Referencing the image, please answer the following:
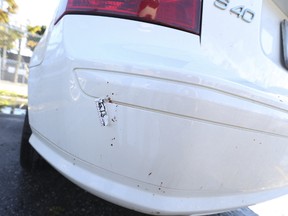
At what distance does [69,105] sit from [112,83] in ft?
0.80

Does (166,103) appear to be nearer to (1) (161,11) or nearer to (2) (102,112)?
(2) (102,112)

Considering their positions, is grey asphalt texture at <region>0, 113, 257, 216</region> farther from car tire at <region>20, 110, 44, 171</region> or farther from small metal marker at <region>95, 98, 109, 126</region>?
small metal marker at <region>95, 98, 109, 126</region>

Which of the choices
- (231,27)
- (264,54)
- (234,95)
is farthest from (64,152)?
(264,54)

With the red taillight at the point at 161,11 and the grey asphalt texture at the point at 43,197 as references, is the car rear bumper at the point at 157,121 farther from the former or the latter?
the grey asphalt texture at the point at 43,197

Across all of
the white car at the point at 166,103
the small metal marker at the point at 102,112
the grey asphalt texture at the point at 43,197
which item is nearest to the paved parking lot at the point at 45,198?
the grey asphalt texture at the point at 43,197

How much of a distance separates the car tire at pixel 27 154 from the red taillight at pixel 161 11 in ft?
3.59

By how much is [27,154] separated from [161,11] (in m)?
1.43

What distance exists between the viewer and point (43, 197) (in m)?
2.09

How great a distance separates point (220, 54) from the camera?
1326 millimetres

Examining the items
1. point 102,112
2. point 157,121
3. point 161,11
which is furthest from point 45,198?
point 161,11

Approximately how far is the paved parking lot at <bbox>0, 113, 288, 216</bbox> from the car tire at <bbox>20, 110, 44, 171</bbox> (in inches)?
3.4

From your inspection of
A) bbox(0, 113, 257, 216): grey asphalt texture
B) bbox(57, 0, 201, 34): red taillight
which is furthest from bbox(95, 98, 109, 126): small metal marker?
bbox(0, 113, 257, 216): grey asphalt texture

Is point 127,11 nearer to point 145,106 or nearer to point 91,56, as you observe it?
point 91,56

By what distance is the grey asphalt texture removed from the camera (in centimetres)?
193
